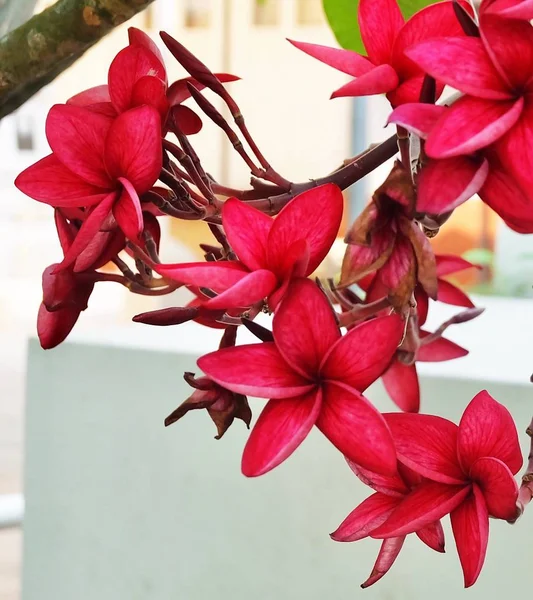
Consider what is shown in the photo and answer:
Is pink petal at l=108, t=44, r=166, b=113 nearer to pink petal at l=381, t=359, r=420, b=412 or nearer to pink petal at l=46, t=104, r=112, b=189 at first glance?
pink petal at l=46, t=104, r=112, b=189

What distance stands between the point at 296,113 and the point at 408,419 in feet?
8.18

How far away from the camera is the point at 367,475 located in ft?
0.53

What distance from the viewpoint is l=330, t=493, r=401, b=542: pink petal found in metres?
0.16

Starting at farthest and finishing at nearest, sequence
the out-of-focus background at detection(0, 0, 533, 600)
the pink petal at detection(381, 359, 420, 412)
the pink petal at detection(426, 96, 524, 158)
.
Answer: the out-of-focus background at detection(0, 0, 533, 600)
the pink petal at detection(381, 359, 420, 412)
the pink petal at detection(426, 96, 524, 158)

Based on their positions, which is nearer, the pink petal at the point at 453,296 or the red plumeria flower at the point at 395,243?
the red plumeria flower at the point at 395,243

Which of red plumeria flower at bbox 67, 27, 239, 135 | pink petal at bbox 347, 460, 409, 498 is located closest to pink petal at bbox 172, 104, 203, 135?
red plumeria flower at bbox 67, 27, 239, 135

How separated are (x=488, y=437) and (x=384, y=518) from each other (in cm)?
3

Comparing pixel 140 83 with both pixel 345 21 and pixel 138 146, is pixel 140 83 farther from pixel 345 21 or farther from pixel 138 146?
pixel 345 21

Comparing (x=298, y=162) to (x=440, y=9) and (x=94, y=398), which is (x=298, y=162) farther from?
(x=440, y=9)

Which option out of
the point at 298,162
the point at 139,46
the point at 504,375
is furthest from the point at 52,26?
the point at 298,162

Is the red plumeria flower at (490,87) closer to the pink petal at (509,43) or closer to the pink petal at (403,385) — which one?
the pink petal at (509,43)

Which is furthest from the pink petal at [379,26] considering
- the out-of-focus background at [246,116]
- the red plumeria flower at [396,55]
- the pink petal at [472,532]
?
the out-of-focus background at [246,116]

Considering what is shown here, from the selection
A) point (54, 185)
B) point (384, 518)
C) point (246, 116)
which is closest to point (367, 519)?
point (384, 518)

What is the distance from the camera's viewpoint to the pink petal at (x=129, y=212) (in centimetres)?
15
